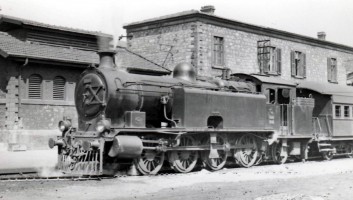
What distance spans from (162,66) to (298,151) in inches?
406

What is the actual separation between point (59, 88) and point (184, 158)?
8998 mm

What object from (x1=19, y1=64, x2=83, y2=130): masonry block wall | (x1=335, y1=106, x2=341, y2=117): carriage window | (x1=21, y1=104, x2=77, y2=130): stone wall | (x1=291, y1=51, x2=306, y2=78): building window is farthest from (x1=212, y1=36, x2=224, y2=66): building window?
(x1=21, y1=104, x2=77, y2=130): stone wall

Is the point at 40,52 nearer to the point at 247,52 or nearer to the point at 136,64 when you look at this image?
the point at 136,64

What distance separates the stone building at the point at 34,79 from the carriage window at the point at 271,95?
8302 mm

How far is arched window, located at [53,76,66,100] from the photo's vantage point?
765 inches

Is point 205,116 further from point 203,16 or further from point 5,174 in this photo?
point 203,16

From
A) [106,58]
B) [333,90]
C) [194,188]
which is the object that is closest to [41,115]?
[106,58]

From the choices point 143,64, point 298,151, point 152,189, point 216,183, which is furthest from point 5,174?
point 143,64

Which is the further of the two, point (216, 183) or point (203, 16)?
point (203, 16)

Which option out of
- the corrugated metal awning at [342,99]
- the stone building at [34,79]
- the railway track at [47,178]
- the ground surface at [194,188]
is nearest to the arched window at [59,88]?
the stone building at [34,79]

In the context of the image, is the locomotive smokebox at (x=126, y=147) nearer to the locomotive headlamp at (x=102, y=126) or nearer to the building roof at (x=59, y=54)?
the locomotive headlamp at (x=102, y=126)

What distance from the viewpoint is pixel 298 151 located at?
53.7 ft

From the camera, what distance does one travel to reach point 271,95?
15.8m

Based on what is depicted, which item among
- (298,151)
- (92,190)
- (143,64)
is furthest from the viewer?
(143,64)
